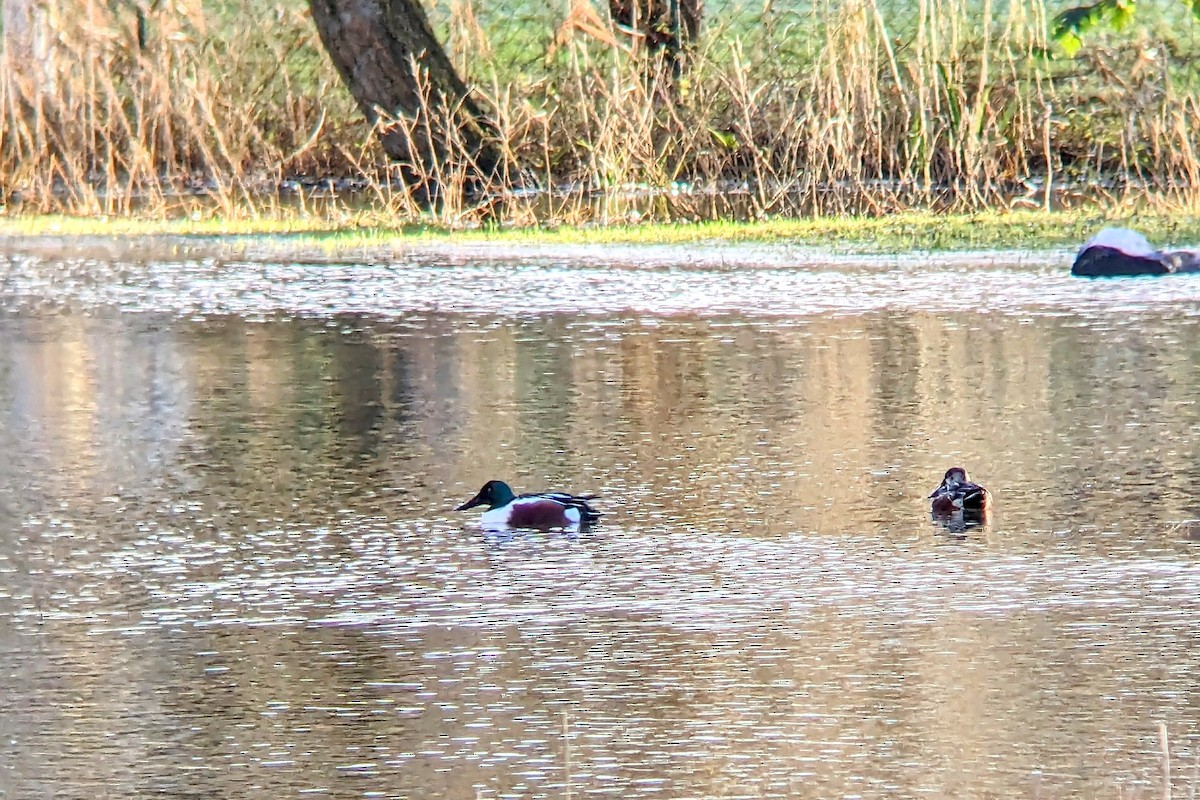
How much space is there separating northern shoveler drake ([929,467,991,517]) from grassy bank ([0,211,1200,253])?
7.32m

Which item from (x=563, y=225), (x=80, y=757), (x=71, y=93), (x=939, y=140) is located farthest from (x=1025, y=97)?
(x=80, y=757)

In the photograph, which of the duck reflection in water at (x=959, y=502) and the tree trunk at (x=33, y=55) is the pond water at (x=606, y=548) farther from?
the tree trunk at (x=33, y=55)

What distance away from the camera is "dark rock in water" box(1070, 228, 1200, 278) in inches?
531

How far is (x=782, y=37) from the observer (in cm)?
1798

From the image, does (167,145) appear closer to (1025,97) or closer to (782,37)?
(782,37)

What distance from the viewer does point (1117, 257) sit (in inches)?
531

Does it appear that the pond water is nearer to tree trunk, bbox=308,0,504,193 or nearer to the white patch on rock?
the white patch on rock

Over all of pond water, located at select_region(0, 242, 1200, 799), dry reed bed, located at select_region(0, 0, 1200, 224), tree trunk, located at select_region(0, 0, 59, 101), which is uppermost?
tree trunk, located at select_region(0, 0, 59, 101)

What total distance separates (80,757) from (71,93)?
12557mm

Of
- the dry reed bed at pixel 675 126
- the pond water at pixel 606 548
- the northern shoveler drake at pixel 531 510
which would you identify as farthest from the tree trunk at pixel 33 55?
the northern shoveler drake at pixel 531 510

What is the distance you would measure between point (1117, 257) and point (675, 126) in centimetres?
437

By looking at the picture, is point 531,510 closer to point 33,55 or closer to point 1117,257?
point 1117,257

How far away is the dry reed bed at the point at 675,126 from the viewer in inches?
650

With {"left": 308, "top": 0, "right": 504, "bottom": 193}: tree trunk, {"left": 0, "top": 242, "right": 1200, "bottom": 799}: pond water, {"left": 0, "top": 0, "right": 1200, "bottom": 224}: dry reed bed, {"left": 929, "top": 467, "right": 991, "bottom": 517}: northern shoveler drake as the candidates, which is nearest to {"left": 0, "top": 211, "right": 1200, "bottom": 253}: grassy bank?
{"left": 0, "top": 0, "right": 1200, "bottom": 224}: dry reed bed
